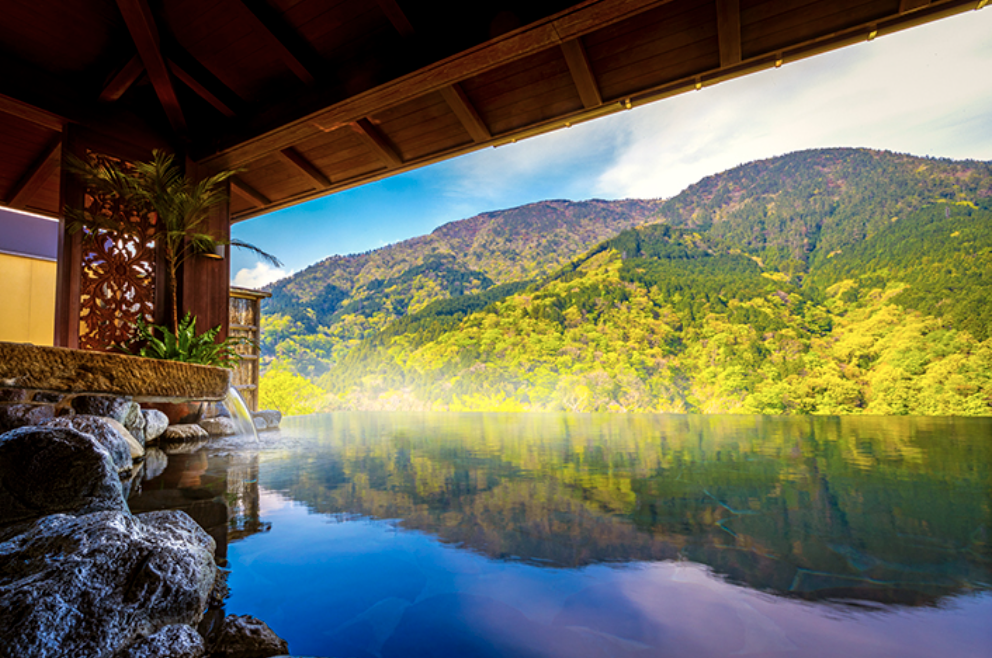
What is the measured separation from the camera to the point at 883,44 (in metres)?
37.8

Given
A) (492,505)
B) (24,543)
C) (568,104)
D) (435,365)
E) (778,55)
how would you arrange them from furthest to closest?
(435,365)
(568,104)
(778,55)
(492,505)
(24,543)

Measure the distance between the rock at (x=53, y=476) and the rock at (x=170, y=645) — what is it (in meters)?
1.09

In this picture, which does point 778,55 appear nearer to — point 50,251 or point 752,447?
point 752,447

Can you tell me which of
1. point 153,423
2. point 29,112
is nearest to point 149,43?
point 29,112

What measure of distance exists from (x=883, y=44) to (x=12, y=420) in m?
55.3

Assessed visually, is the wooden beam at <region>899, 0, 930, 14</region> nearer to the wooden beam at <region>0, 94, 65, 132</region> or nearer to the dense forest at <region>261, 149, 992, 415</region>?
the wooden beam at <region>0, 94, 65, 132</region>

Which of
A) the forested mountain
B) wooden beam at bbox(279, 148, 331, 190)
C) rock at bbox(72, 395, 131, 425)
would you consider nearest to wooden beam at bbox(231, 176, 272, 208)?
wooden beam at bbox(279, 148, 331, 190)

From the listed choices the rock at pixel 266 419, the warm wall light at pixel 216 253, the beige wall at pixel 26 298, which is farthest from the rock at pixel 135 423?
the beige wall at pixel 26 298

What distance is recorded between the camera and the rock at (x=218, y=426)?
261 inches

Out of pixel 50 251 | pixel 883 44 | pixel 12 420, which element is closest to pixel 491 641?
pixel 12 420

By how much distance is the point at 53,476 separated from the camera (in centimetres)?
197

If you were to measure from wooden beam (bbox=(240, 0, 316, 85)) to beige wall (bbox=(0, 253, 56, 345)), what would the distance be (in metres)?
6.75

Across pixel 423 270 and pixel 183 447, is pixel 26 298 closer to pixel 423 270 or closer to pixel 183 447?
pixel 183 447

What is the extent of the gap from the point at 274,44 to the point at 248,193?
10.9 ft
